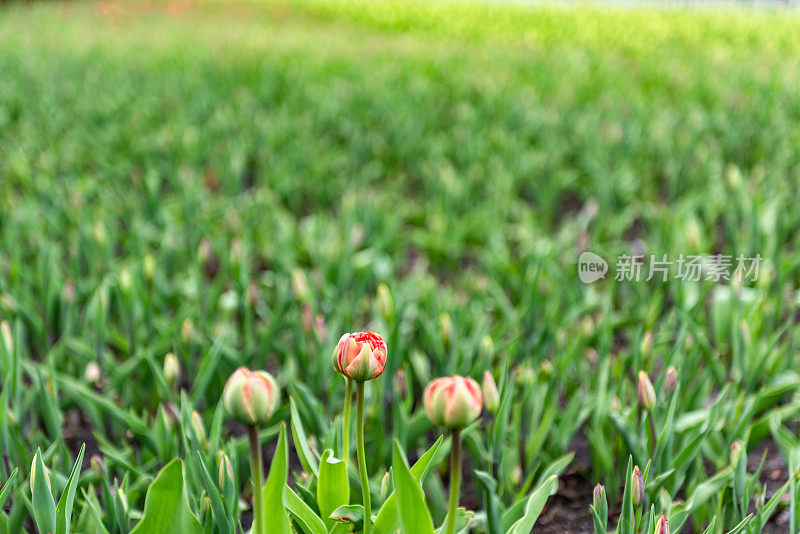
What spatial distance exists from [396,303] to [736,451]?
0.87m

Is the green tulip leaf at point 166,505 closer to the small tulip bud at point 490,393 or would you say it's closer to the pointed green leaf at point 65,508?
the pointed green leaf at point 65,508

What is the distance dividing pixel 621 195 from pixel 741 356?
1455mm

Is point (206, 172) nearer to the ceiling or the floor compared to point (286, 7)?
nearer to the floor

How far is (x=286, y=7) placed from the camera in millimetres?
13789

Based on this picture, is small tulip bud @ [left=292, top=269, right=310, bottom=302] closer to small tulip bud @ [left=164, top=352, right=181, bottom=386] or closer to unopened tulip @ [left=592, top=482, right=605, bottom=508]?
small tulip bud @ [left=164, top=352, right=181, bottom=386]

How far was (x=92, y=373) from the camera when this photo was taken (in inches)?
73.9

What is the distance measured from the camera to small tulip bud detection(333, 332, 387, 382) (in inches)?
38.2

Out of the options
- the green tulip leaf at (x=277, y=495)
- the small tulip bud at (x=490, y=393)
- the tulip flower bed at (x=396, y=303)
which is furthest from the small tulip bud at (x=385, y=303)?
the green tulip leaf at (x=277, y=495)

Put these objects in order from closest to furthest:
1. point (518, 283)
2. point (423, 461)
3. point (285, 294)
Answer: point (423, 461)
point (285, 294)
point (518, 283)

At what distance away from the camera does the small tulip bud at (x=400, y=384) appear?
163 cm

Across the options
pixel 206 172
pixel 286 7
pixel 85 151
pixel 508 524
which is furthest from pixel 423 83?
pixel 286 7

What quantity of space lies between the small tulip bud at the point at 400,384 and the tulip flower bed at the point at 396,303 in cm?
1

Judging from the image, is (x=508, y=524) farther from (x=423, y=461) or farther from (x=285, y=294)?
(x=285, y=294)

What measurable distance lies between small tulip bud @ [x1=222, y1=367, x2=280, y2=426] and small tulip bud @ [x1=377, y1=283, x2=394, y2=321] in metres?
0.96
